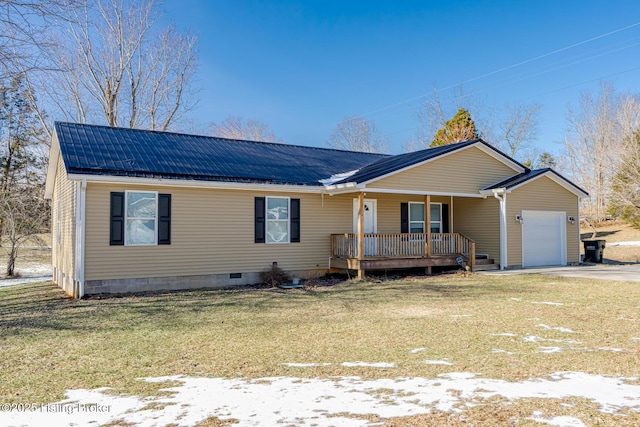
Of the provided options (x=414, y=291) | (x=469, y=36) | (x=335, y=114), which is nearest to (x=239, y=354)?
(x=414, y=291)

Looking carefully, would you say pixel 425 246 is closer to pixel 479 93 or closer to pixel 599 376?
pixel 599 376

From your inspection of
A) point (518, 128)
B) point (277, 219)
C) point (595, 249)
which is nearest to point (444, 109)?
point (518, 128)

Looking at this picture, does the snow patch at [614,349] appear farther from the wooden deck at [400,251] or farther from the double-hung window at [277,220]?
the double-hung window at [277,220]

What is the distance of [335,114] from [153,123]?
20240 mm

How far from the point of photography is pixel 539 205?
55.6ft

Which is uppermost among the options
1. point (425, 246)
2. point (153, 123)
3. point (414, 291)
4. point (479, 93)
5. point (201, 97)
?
point (479, 93)

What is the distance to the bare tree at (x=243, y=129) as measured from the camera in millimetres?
42156

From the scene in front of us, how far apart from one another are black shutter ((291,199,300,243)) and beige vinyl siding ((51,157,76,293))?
593 centimetres

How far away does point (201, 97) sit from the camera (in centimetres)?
2945

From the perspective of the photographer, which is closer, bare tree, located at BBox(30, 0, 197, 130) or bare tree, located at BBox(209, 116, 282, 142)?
bare tree, located at BBox(30, 0, 197, 130)

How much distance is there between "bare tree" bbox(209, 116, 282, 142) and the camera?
42.2 m

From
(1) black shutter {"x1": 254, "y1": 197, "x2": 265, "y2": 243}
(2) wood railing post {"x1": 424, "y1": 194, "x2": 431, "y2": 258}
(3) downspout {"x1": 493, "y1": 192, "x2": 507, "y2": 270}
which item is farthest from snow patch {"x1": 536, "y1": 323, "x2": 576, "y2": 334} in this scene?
(3) downspout {"x1": 493, "y1": 192, "x2": 507, "y2": 270}

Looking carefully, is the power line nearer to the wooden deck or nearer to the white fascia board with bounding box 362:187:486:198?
the white fascia board with bounding box 362:187:486:198

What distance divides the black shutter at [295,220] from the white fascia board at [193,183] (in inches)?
18.8
